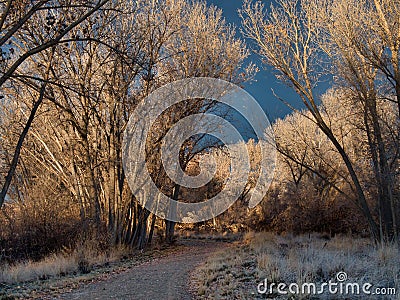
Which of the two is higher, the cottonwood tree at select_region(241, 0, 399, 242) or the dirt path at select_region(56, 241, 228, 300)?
the cottonwood tree at select_region(241, 0, 399, 242)

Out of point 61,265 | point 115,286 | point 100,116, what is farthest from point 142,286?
point 100,116

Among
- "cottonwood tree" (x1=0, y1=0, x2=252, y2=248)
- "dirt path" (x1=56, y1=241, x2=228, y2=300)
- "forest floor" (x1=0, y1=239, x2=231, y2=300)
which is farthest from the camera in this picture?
"cottonwood tree" (x1=0, y1=0, x2=252, y2=248)

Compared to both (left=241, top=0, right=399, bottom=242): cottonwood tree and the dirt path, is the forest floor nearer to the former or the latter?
the dirt path

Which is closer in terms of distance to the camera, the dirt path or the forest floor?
the dirt path

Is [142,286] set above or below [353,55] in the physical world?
below

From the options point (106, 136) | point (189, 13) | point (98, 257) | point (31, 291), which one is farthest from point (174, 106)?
point (31, 291)

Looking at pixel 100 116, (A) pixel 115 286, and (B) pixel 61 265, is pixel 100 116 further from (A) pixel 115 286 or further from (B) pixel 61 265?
(A) pixel 115 286

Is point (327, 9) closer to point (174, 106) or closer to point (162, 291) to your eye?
point (174, 106)

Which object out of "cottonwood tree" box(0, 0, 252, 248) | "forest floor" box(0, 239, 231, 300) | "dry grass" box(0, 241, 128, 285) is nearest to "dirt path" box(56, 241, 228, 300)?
"forest floor" box(0, 239, 231, 300)

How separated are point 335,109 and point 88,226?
37.4ft

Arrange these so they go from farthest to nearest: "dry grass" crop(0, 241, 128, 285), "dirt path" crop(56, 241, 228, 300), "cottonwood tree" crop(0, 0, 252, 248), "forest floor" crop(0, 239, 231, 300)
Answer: "cottonwood tree" crop(0, 0, 252, 248) < "dry grass" crop(0, 241, 128, 285) < "forest floor" crop(0, 239, 231, 300) < "dirt path" crop(56, 241, 228, 300)

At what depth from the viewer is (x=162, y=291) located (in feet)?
22.8

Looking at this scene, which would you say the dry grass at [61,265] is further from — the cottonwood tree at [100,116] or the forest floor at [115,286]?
the cottonwood tree at [100,116]

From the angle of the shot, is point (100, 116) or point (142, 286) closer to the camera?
point (142, 286)
